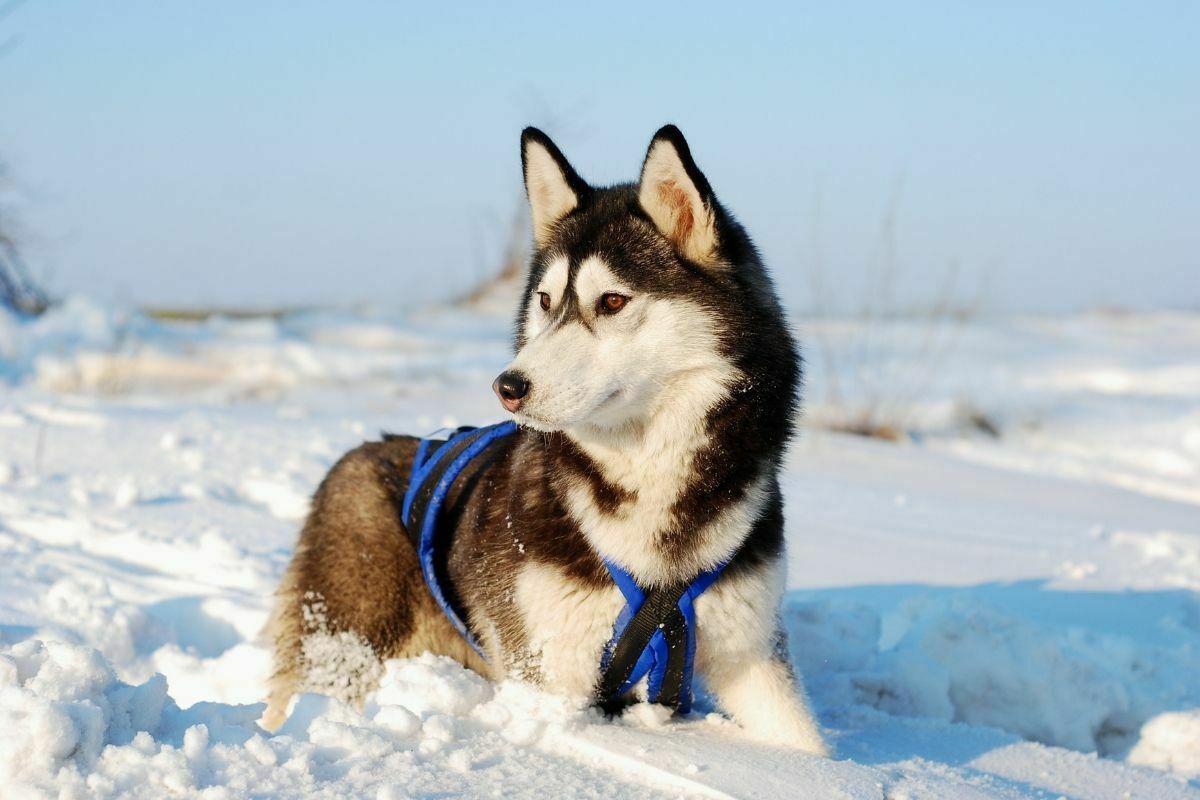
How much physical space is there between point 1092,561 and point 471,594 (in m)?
3.88

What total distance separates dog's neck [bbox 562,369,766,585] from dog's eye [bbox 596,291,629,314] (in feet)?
0.79

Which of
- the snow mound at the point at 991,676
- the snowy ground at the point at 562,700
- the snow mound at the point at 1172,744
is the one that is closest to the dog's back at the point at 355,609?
the snowy ground at the point at 562,700

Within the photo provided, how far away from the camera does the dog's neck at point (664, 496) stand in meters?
2.62

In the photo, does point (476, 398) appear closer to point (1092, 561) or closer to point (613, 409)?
point (1092, 561)

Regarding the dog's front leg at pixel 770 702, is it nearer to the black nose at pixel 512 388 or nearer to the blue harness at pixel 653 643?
the blue harness at pixel 653 643

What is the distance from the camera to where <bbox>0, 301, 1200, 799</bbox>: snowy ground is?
6.86 feet

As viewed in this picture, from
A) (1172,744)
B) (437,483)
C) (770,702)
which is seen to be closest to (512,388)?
(437,483)

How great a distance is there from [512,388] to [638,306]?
1.42ft

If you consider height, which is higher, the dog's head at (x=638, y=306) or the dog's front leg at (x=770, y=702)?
the dog's head at (x=638, y=306)

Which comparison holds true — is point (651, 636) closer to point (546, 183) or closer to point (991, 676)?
point (546, 183)

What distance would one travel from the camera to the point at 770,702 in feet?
8.79

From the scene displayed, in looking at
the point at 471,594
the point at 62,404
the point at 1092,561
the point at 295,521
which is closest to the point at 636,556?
the point at 471,594

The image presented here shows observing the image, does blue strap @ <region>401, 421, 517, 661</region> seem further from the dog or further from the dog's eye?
the dog's eye

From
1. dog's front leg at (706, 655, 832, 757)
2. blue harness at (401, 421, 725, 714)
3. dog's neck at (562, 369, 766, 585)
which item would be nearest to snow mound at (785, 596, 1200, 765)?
dog's front leg at (706, 655, 832, 757)
